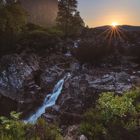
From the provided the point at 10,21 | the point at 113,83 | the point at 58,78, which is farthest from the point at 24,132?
the point at 10,21

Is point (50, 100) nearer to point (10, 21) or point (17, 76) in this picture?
point (17, 76)

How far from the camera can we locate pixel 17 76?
22.1m

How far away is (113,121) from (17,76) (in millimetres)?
12576

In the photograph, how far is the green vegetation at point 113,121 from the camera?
33.9 ft

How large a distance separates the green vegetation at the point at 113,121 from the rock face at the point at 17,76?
30.3ft

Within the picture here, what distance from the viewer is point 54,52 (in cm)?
2909

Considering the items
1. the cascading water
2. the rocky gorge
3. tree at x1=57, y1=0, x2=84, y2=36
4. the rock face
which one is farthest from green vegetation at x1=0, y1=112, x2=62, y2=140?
tree at x1=57, y1=0, x2=84, y2=36

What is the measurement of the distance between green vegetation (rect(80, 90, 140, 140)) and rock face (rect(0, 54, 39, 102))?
364 inches

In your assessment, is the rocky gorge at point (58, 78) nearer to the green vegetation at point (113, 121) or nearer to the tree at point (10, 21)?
the tree at point (10, 21)

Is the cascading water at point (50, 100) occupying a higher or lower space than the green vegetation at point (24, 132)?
lower

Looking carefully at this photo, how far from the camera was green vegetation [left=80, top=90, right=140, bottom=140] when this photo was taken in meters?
10.3

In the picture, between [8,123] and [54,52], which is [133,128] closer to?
[8,123]

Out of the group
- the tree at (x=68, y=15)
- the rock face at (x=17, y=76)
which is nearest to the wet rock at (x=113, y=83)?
the rock face at (x=17, y=76)

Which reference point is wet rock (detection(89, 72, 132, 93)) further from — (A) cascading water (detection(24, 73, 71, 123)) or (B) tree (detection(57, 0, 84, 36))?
(B) tree (detection(57, 0, 84, 36))
